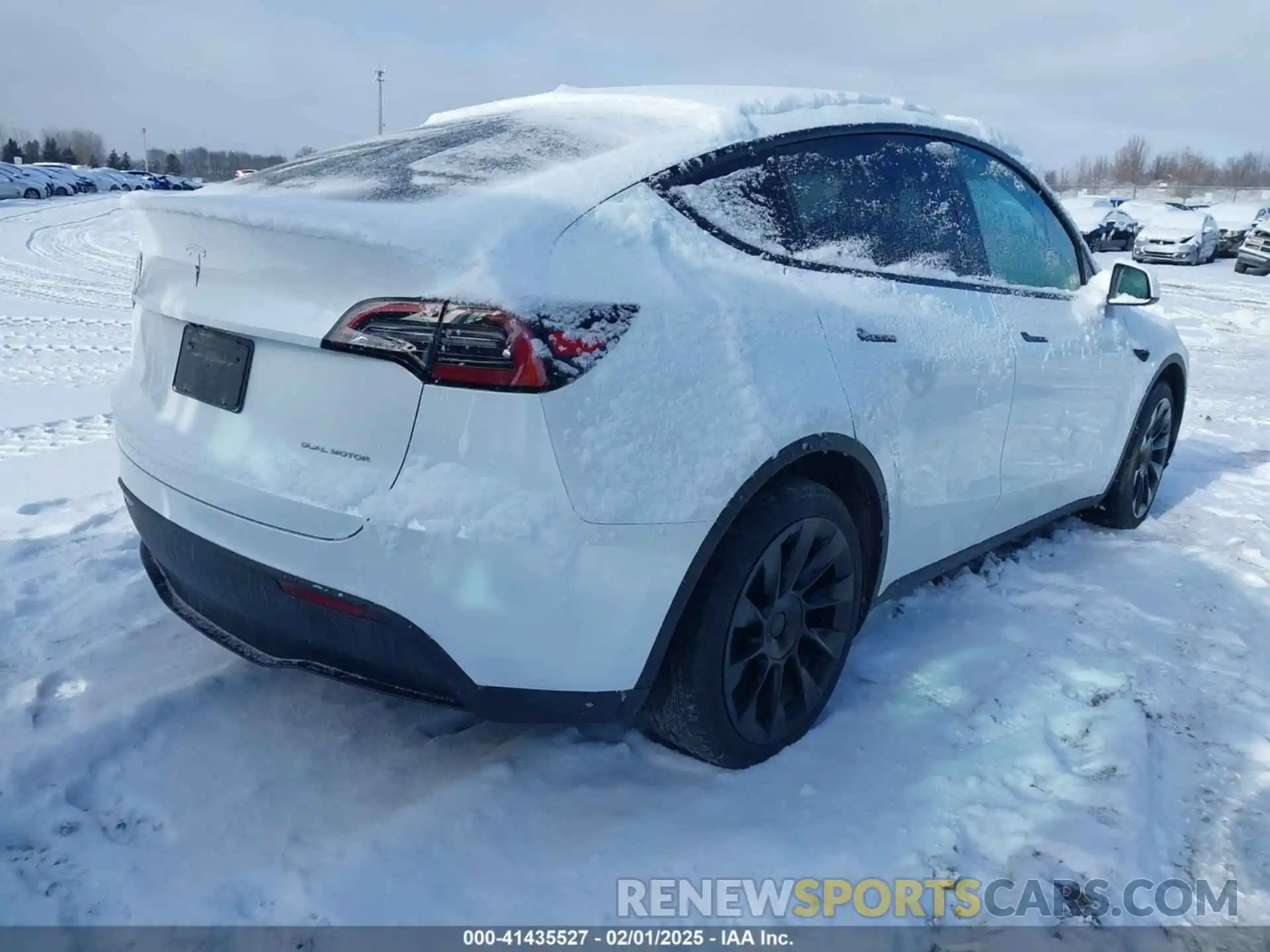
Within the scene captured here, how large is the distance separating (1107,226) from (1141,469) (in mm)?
24052

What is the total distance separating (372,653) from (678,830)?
85 cm

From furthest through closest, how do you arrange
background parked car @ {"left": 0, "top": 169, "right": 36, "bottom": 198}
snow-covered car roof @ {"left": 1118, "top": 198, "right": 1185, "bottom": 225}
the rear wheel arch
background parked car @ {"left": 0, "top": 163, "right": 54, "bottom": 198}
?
background parked car @ {"left": 0, "top": 163, "right": 54, "bottom": 198}, background parked car @ {"left": 0, "top": 169, "right": 36, "bottom": 198}, snow-covered car roof @ {"left": 1118, "top": 198, "right": 1185, "bottom": 225}, the rear wheel arch

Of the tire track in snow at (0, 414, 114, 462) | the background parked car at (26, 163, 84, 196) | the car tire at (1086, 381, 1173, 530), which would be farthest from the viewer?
the background parked car at (26, 163, 84, 196)

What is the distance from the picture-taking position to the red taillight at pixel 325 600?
1975mm

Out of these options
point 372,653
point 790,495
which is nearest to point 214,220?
point 372,653

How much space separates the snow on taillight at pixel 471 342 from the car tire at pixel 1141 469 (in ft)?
11.5

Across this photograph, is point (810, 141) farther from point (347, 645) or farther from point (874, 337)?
point (347, 645)

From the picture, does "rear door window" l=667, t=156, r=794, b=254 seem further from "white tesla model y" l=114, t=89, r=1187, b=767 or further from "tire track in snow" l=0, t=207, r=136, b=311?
"tire track in snow" l=0, t=207, r=136, b=311

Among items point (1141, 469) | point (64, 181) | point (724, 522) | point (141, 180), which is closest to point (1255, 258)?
point (1141, 469)

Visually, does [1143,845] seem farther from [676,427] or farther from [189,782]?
[189,782]

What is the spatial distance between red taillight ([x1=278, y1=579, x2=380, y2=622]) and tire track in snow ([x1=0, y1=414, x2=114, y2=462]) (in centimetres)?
338

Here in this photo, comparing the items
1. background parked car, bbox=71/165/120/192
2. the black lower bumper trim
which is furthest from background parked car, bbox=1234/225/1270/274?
background parked car, bbox=71/165/120/192

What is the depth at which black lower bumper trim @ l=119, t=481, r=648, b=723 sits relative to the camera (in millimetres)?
1994

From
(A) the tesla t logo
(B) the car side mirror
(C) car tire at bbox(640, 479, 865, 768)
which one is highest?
(B) the car side mirror
